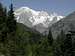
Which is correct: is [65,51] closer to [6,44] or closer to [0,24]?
[0,24]

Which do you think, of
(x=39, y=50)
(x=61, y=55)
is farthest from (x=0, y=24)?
(x=61, y=55)

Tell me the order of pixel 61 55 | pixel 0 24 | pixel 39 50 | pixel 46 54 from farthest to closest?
pixel 61 55 < pixel 46 54 < pixel 39 50 < pixel 0 24

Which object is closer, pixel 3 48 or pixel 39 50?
pixel 3 48

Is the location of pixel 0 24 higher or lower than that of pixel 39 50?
higher

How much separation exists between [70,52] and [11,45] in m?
63.4

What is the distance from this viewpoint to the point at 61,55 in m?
102

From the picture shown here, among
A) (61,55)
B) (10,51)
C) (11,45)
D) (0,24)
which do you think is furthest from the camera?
(61,55)

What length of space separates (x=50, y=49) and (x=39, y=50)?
12713 millimetres

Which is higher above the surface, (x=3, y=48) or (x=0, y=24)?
(x=0, y=24)

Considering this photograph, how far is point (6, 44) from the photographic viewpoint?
3581cm

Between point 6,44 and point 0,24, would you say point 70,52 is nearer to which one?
point 0,24

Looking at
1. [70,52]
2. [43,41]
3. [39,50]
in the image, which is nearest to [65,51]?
[70,52]

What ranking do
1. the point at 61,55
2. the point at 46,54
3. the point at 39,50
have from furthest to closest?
the point at 61,55, the point at 46,54, the point at 39,50

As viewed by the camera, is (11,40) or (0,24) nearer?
(11,40)
